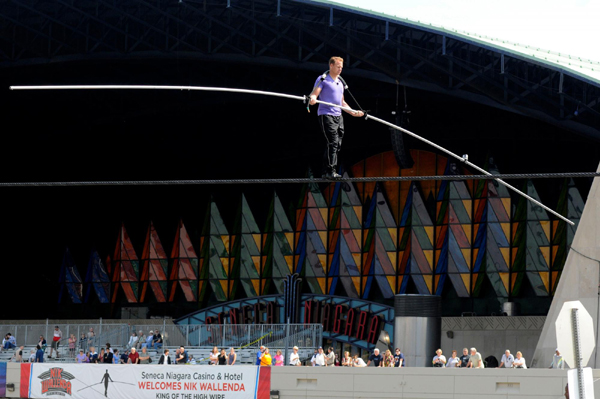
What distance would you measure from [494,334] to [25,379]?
2063 cm

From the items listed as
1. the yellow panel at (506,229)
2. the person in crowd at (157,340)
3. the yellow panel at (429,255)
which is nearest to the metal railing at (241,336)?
the person in crowd at (157,340)

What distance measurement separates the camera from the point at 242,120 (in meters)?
49.2

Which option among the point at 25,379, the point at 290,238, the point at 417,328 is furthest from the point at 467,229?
the point at 25,379

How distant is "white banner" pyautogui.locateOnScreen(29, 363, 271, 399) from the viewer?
2564 cm

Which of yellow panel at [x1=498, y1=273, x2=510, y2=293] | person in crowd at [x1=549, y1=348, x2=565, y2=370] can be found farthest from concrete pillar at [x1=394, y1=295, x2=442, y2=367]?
person in crowd at [x1=549, y1=348, x2=565, y2=370]

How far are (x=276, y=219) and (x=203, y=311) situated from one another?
618 centimetres

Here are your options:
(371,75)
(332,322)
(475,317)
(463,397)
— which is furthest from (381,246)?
(463,397)

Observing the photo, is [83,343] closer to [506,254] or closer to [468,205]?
[468,205]

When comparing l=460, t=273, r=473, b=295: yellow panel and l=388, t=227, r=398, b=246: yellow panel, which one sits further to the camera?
l=388, t=227, r=398, b=246: yellow panel

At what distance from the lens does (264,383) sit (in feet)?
84.4

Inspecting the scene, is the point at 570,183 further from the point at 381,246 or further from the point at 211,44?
the point at 211,44

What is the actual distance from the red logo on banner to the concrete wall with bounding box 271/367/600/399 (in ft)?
20.5

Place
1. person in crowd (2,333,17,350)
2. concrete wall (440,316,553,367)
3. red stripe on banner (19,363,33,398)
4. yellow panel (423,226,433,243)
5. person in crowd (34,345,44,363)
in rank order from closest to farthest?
red stripe on banner (19,363,33,398) < person in crowd (34,345,44,363) < person in crowd (2,333,17,350) < concrete wall (440,316,553,367) < yellow panel (423,226,433,243)

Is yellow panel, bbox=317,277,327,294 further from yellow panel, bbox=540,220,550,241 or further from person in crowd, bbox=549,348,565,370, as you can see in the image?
person in crowd, bbox=549,348,565,370
